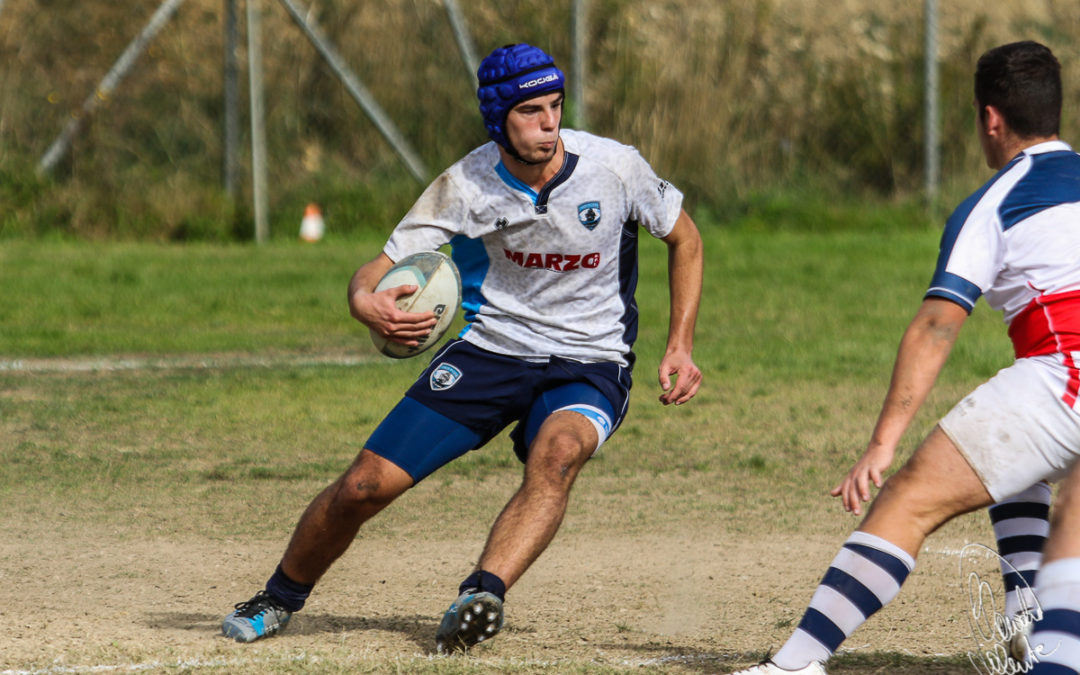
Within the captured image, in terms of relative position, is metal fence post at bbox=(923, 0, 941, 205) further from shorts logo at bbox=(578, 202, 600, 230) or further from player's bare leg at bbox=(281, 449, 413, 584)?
player's bare leg at bbox=(281, 449, 413, 584)

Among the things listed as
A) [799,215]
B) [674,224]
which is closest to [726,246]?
[799,215]

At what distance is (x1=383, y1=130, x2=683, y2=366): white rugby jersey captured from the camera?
17.5 feet

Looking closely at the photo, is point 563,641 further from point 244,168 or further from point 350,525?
point 244,168

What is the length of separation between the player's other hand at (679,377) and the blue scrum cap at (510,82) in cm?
95

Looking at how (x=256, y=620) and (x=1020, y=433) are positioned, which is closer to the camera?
(x=1020, y=433)

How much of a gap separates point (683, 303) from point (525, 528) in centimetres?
113

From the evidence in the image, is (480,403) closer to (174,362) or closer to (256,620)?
(256,620)

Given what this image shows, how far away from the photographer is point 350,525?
5137 millimetres

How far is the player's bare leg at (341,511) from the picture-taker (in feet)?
16.6

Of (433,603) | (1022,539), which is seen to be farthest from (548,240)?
(1022,539)

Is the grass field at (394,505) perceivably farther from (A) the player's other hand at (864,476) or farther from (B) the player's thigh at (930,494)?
(A) the player's other hand at (864,476)

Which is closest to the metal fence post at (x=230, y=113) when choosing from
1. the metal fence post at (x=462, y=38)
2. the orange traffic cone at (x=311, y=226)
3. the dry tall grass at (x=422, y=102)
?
the dry tall grass at (x=422, y=102)

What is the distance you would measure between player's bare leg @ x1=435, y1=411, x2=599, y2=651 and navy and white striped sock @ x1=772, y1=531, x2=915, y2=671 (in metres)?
1.03

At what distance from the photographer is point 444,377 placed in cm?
530
